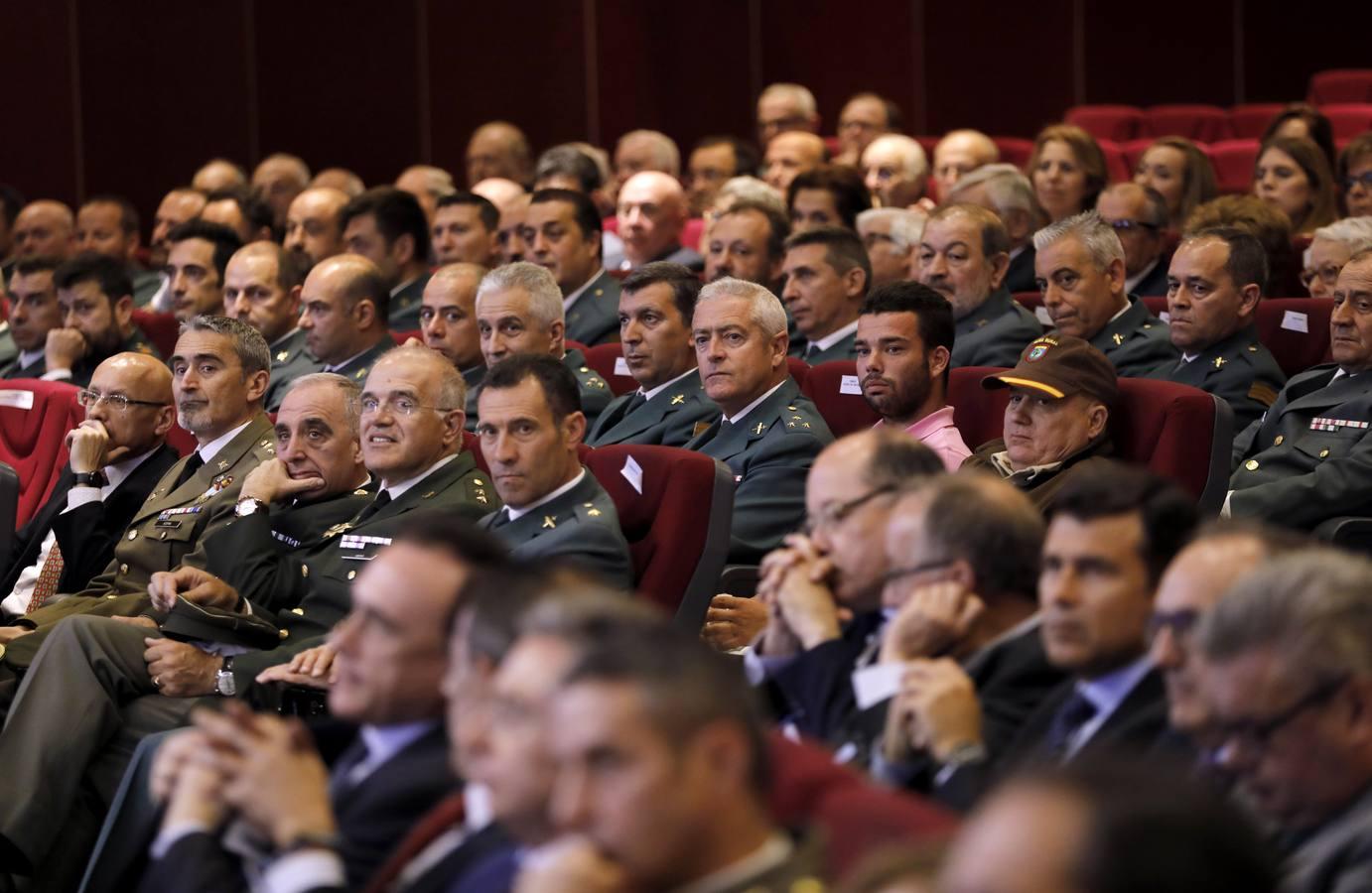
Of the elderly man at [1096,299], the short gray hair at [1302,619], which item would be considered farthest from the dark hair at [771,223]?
the short gray hair at [1302,619]

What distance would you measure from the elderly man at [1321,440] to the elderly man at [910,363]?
64 centimetres

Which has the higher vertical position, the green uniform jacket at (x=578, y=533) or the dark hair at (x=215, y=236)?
the dark hair at (x=215, y=236)

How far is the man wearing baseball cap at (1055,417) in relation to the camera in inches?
147

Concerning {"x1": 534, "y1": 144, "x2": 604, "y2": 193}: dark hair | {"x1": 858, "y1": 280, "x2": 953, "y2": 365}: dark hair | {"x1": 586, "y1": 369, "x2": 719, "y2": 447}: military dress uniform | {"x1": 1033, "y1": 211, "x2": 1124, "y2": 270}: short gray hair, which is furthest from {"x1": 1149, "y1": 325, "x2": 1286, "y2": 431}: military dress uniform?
{"x1": 534, "y1": 144, "x2": 604, "y2": 193}: dark hair

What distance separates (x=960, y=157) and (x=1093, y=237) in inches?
118

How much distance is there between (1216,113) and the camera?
10.4 meters

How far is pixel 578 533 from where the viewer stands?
346cm

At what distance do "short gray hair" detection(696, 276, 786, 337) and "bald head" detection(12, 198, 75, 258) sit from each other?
14.3 feet

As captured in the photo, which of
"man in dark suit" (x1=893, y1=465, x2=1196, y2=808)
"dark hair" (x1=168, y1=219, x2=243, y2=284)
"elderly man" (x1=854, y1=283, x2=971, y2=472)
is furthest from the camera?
"dark hair" (x1=168, y1=219, x2=243, y2=284)

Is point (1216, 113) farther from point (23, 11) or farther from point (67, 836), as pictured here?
point (67, 836)

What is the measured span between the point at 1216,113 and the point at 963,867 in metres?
9.58

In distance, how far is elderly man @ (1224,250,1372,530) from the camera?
13.0 feet

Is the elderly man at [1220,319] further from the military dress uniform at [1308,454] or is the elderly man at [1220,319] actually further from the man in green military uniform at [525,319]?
the man in green military uniform at [525,319]

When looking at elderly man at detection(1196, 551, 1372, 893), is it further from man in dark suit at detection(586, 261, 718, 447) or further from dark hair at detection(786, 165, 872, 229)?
dark hair at detection(786, 165, 872, 229)
